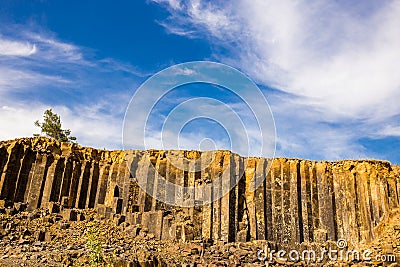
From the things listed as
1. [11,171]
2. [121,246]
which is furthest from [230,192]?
[11,171]

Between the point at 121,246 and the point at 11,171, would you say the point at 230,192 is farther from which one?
the point at 11,171

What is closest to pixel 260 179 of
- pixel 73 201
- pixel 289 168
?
pixel 289 168

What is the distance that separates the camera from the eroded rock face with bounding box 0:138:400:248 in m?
25.6

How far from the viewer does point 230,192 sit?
26391mm

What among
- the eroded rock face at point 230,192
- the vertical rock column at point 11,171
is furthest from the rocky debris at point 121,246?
the vertical rock column at point 11,171

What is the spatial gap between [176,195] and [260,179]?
5.89 meters

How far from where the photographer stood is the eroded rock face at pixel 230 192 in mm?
25594

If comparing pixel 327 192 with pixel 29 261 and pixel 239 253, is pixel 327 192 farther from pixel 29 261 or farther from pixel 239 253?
pixel 29 261

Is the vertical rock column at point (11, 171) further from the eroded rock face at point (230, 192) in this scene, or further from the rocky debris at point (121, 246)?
the rocky debris at point (121, 246)

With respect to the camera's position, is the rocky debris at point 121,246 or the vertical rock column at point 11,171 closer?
the rocky debris at point 121,246

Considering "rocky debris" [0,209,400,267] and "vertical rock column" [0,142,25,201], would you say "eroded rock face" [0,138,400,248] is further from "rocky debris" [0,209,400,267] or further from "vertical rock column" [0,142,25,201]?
"rocky debris" [0,209,400,267]

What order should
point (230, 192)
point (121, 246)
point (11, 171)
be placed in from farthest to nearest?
point (230, 192), point (11, 171), point (121, 246)

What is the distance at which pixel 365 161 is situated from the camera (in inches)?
1139

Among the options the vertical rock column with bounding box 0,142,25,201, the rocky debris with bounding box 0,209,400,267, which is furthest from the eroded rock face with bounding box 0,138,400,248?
the rocky debris with bounding box 0,209,400,267
